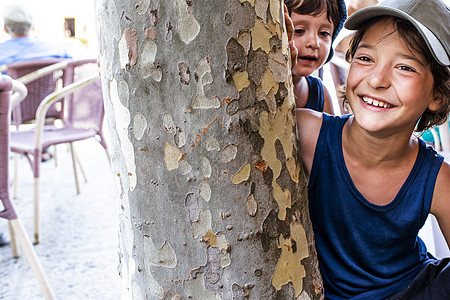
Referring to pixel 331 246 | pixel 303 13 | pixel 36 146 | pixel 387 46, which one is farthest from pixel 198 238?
pixel 36 146

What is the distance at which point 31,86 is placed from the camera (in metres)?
3.30

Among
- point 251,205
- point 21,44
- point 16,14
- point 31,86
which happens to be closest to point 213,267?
point 251,205

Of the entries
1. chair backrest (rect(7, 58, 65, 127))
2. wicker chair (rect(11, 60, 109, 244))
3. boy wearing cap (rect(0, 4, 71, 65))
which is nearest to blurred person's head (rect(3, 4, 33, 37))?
boy wearing cap (rect(0, 4, 71, 65))

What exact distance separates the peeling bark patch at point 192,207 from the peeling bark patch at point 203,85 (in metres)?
0.15

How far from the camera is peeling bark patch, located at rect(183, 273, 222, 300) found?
78cm

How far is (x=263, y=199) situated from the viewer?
792mm

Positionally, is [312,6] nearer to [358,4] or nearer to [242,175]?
[358,4]

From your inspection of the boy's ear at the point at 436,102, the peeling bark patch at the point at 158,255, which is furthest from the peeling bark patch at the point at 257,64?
the boy's ear at the point at 436,102

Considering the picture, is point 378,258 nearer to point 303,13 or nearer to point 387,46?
point 387,46

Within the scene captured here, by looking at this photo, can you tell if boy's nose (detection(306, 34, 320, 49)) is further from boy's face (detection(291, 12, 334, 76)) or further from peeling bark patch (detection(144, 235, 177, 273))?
peeling bark patch (detection(144, 235, 177, 273))

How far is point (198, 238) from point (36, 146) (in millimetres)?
2249

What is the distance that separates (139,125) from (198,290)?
307 mm

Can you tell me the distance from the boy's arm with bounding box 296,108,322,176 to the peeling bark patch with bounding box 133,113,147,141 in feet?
1.72

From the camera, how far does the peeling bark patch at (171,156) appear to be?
2.44 feet
